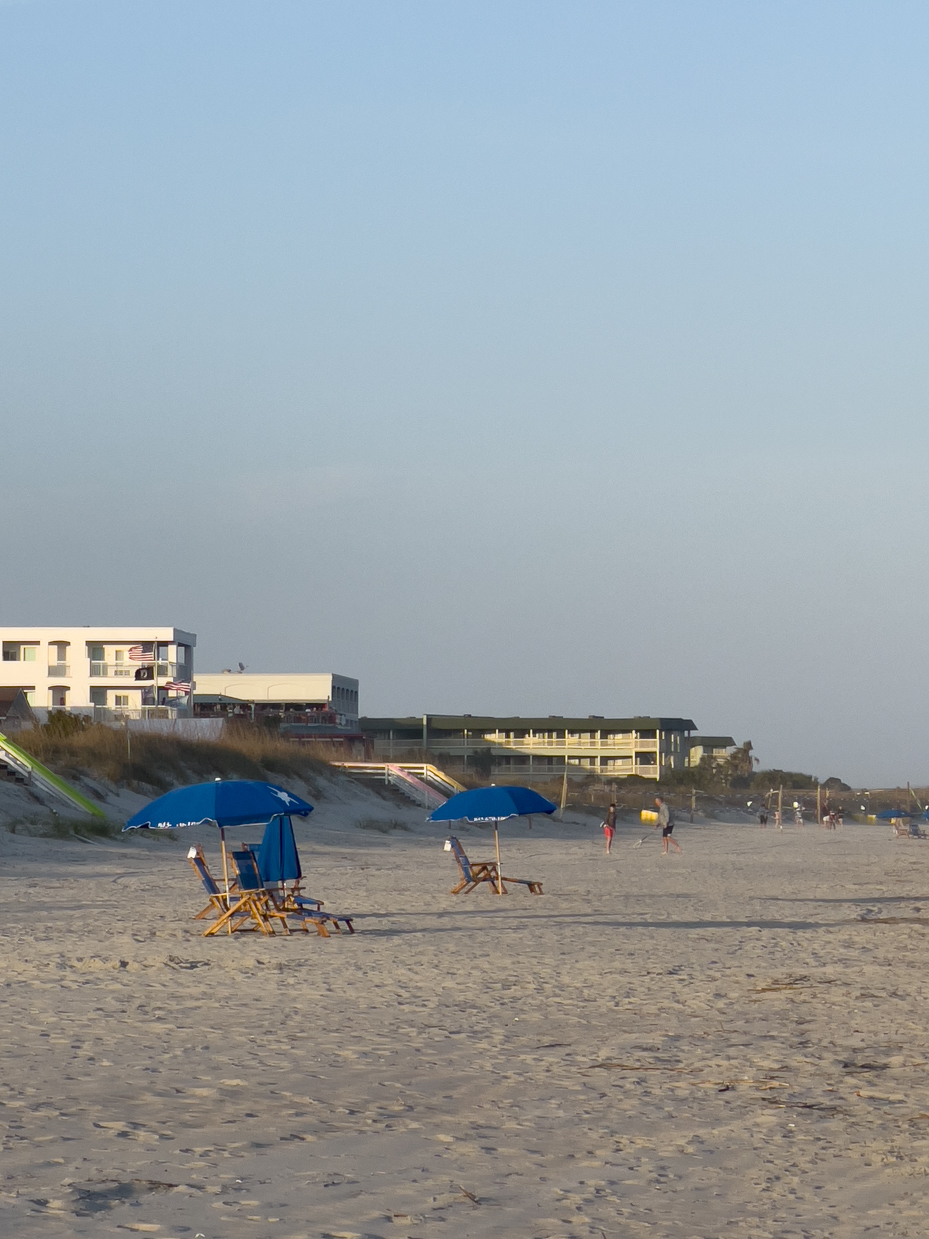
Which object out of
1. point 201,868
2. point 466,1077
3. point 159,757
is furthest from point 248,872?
point 159,757

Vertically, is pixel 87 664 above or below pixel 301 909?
above

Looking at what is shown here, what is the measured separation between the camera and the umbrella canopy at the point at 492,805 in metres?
20.3

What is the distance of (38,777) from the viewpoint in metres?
35.4

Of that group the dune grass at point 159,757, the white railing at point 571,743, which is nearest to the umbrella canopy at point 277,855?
the dune grass at point 159,757

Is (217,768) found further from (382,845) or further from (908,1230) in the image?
(908,1230)

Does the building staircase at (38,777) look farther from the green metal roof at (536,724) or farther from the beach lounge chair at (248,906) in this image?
the green metal roof at (536,724)

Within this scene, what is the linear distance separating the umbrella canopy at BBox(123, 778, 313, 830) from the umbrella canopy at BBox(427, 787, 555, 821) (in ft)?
16.5

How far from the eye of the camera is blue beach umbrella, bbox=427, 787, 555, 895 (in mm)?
20312

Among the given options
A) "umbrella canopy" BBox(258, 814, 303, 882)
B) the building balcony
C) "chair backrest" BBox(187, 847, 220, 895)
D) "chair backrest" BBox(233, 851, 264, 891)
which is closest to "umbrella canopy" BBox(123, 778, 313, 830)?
"umbrella canopy" BBox(258, 814, 303, 882)

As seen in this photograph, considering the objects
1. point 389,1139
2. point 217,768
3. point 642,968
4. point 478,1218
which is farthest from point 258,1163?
point 217,768

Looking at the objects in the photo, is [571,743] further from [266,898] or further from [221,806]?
[221,806]

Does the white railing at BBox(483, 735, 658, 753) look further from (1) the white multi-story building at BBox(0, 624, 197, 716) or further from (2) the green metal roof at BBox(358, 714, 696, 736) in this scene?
(1) the white multi-story building at BBox(0, 624, 197, 716)

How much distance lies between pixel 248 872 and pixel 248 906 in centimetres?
37

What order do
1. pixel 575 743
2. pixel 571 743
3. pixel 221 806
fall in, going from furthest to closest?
pixel 575 743, pixel 571 743, pixel 221 806
